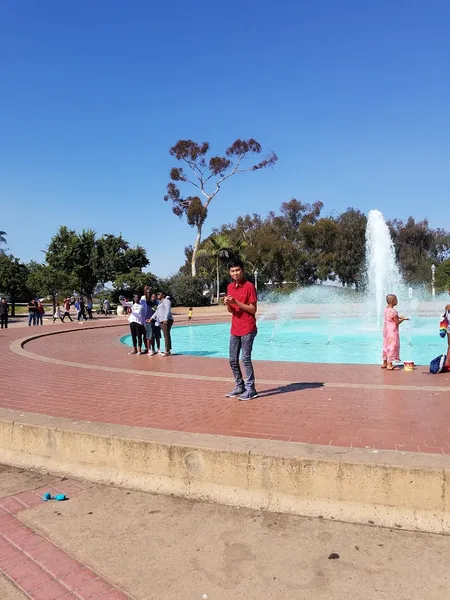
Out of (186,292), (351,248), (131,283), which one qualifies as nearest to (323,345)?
(186,292)

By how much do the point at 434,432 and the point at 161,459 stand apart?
2505mm

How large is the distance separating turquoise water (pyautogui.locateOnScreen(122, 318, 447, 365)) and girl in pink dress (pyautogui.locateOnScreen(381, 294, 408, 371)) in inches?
54.1

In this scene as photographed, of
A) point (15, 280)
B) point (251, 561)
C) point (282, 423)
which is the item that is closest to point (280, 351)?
point (282, 423)

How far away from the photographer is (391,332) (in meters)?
8.52

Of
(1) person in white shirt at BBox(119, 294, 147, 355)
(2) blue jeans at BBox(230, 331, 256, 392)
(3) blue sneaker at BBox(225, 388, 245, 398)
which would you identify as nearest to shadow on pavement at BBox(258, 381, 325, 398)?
(3) blue sneaker at BBox(225, 388, 245, 398)

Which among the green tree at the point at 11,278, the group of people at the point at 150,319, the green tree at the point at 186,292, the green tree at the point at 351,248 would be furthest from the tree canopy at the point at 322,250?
the group of people at the point at 150,319

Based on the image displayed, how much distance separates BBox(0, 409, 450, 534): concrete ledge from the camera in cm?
321

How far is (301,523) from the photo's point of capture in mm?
3236

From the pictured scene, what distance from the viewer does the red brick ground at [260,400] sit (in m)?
4.54

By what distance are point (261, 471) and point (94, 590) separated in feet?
4.63

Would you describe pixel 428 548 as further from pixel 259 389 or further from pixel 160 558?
pixel 259 389

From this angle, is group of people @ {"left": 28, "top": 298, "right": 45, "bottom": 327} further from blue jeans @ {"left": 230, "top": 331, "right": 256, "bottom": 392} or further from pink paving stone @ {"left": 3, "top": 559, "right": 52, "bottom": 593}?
pink paving stone @ {"left": 3, "top": 559, "right": 52, "bottom": 593}

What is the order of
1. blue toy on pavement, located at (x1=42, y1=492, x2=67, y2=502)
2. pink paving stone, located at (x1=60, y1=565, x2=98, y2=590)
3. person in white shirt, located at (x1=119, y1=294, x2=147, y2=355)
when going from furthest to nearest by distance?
person in white shirt, located at (x1=119, y1=294, x2=147, y2=355) → blue toy on pavement, located at (x1=42, y1=492, x2=67, y2=502) → pink paving stone, located at (x1=60, y1=565, x2=98, y2=590)

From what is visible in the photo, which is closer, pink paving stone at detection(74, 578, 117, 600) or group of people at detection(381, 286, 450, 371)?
pink paving stone at detection(74, 578, 117, 600)
